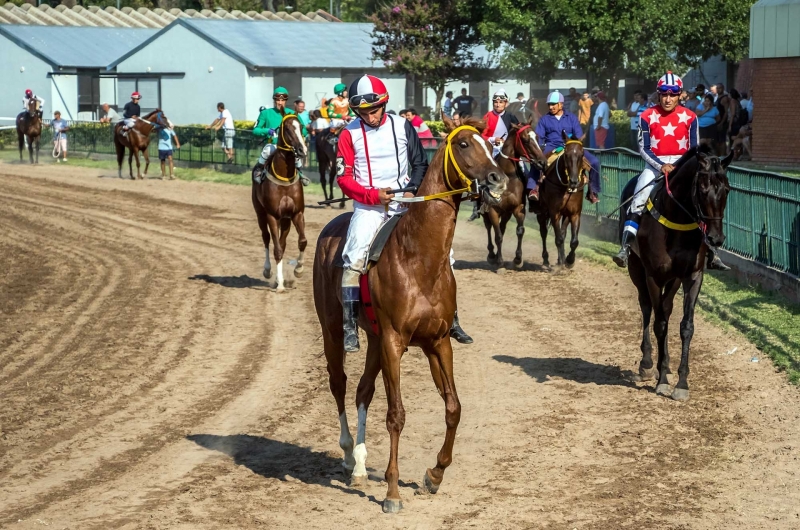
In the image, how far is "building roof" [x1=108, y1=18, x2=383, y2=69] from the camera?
48.3 m

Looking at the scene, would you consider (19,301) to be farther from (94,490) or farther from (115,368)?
(94,490)

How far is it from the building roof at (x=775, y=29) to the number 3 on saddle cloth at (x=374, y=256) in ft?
70.9

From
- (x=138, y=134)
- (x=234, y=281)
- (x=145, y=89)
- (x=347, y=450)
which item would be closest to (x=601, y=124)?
(x=138, y=134)

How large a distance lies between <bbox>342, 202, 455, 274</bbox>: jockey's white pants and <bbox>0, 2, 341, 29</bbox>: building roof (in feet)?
175

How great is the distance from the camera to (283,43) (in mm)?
51531

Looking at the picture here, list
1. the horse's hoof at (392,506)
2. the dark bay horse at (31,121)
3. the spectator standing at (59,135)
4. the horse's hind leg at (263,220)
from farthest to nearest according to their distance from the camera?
the spectator standing at (59,135)
the dark bay horse at (31,121)
the horse's hind leg at (263,220)
the horse's hoof at (392,506)

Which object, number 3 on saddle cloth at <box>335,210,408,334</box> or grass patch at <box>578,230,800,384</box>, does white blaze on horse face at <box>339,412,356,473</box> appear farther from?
grass patch at <box>578,230,800,384</box>

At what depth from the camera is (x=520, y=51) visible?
35656 millimetres

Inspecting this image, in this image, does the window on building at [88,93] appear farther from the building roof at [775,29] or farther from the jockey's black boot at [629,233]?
the jockey's black boot at [629,233]

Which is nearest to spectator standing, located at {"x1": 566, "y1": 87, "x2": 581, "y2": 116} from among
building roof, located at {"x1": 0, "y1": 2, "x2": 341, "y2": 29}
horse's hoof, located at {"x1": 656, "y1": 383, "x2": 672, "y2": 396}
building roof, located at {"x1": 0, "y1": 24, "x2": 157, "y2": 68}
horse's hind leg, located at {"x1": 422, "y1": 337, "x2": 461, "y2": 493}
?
horse's hoof, located at {"x1": 656, "y1": 383, "x2": 672, "y2": 396}

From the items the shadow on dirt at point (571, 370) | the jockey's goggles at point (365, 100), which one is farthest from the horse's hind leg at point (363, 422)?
the shadow on dirt at point (571, 370)

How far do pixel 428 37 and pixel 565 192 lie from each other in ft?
81.2

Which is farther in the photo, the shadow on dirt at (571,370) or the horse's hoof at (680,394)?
the shadow on dirt at (571,370)

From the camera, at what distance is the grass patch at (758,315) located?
11.4 m
